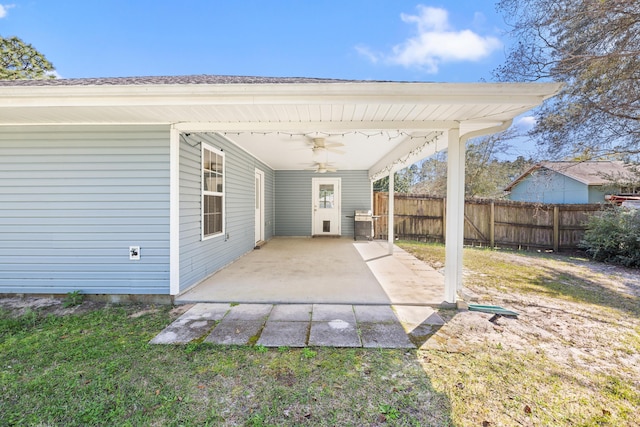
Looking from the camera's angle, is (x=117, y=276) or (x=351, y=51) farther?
(x=351, y=51)

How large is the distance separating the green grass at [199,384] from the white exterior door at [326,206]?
7324mm

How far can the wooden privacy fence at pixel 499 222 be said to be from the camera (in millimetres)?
7609

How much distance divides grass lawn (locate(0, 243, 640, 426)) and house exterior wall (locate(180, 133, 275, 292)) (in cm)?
102

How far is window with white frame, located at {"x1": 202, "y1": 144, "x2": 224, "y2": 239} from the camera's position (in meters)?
4.28

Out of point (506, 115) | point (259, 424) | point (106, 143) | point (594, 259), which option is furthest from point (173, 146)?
point (594, 259)

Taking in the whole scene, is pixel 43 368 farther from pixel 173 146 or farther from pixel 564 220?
pixel 564 220

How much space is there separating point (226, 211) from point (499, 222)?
7715 mm

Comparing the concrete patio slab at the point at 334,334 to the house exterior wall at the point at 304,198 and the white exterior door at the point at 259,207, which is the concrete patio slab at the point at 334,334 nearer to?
the white exterior door at the point at 259,207

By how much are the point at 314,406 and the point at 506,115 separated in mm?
3172

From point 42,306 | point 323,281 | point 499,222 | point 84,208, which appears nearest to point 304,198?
point 323,281

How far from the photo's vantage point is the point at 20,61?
12.0m

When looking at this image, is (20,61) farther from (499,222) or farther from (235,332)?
(499,222)

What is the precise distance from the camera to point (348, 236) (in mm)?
9695

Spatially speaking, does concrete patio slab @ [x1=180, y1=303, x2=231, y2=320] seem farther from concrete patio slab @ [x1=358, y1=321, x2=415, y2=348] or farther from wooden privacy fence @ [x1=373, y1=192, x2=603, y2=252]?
wooden privacy fence @ [x1=373, y1=192, x2=603, y2=252]
